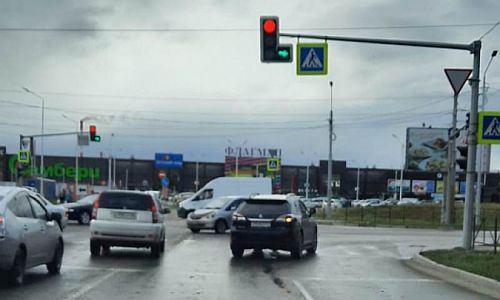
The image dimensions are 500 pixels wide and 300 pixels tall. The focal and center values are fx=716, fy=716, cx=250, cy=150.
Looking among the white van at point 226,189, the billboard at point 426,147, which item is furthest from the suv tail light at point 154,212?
the billboard at point 426,147

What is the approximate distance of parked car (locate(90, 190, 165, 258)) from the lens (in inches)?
701

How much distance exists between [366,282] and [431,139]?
53.0 m

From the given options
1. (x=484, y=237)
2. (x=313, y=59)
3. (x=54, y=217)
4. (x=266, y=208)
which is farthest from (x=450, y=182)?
(x=54, y=217)

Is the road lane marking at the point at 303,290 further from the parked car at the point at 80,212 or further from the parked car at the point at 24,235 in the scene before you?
the parked car at the point at 80,212

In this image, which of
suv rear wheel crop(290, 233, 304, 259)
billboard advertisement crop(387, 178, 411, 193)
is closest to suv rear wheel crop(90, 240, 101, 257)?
suv rear wheel crop(290, 233, 304, 259)

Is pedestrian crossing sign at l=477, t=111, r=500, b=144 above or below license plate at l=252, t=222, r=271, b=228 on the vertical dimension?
above

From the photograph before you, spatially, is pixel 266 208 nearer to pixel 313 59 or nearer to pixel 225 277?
pixel 313 59

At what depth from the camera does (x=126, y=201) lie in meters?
18.3

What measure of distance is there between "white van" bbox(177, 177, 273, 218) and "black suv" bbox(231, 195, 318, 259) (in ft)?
89.7

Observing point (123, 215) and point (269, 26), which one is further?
point (269, 26)

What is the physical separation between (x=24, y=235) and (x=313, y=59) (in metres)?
10.3

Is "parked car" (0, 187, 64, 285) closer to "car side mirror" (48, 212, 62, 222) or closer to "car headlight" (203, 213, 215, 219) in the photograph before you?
"car side mirror" (48, 212, 62, 222)

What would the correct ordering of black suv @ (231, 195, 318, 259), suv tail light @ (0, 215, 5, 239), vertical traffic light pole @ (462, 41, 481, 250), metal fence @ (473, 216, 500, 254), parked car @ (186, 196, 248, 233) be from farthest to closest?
parked car @ (186, 196, 248, 233) → metal fence @ (473, 216, 500, 254) → vertical traffic light pole @ (462, 41, 481, 250) → black suv @ (231, 195, 318, 259) → suv tail light @ (0, 215, 5, 239)

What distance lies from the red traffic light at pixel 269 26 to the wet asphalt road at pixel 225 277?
5.90 m
